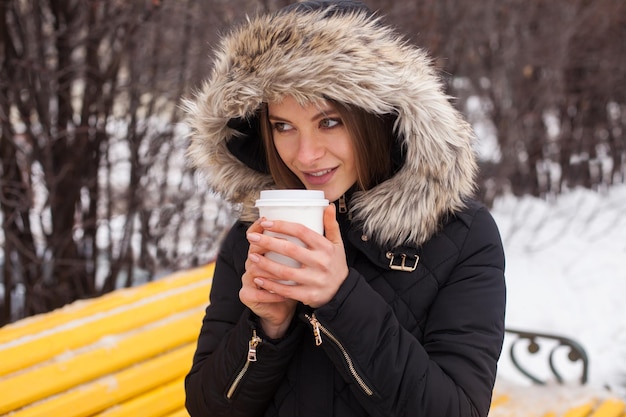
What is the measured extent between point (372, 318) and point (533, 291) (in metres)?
4.69

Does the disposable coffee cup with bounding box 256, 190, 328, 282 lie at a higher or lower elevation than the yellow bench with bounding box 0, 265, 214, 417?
higher

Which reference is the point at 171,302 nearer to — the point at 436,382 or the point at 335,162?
the point at 335,162

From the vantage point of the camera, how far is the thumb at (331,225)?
1.38 metres

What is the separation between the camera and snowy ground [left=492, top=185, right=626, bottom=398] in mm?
4770

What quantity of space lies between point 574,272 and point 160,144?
4036 mm

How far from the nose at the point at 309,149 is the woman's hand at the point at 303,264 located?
264 millimetres

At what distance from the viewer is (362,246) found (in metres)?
1.67

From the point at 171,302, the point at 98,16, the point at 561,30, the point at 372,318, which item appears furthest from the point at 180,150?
the point at 561,30

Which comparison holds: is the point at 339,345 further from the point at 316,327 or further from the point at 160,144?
the point at 160,144

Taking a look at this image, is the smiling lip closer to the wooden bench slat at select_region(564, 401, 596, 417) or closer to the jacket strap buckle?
the jacket strap buckle

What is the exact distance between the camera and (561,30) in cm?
683

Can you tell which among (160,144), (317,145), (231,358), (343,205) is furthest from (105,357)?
(160,144)

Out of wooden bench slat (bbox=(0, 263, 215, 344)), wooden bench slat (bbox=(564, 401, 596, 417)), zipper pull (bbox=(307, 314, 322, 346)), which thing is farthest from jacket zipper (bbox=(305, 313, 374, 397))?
wooden bench slat (bbox=(564, 401, 596, 417))

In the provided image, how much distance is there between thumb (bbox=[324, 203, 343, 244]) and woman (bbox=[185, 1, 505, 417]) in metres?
0.06
